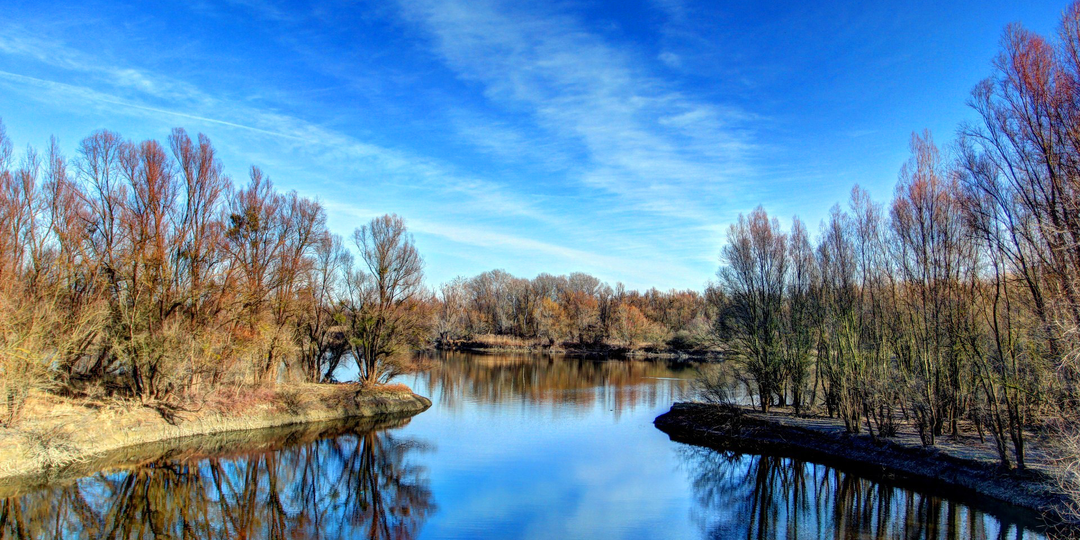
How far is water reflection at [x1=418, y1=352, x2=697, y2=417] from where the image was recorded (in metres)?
35.0

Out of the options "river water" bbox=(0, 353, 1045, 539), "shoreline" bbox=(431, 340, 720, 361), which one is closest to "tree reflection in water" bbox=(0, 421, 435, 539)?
"river water" bbox=(0, 353, 1045, 539)

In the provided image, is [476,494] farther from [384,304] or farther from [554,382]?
[554,382]

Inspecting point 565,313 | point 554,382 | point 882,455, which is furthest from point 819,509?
point 565,313

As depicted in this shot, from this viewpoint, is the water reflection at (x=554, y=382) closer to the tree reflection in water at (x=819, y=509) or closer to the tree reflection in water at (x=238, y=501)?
the tree reflection in water at (x=819, y=509)

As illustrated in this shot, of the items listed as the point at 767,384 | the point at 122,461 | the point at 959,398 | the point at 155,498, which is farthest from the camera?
the point at 767,384

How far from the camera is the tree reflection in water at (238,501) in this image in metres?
12.2

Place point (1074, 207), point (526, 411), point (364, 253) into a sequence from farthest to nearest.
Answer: point (364, 253), point (526, 411), point (1074, 207)

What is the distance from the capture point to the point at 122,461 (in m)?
17.1

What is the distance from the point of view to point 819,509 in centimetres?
1469

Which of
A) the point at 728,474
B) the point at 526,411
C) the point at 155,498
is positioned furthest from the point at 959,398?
the point at 155,498

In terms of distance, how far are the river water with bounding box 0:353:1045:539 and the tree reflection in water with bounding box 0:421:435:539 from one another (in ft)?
0.17

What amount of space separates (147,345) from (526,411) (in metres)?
17.9

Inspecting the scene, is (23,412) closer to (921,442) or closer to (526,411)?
(526,411)

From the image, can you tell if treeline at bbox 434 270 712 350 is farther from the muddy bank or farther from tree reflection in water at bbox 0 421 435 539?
tree reflection in water at bbox 0 421 435 539
